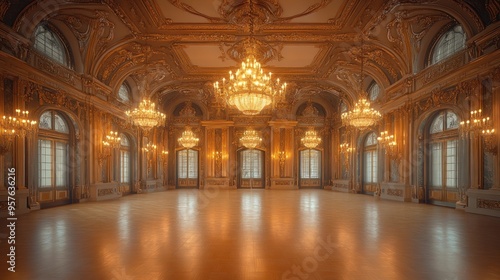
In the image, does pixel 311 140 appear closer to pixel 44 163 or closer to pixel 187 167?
pixel 187 167

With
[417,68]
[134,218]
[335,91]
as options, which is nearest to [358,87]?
[335,91]

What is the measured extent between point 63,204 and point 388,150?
11.7 meters

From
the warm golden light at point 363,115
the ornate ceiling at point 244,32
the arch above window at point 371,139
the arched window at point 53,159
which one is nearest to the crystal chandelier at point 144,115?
the ornate ceiling at point 244,32

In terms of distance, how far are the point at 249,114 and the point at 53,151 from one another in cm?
651

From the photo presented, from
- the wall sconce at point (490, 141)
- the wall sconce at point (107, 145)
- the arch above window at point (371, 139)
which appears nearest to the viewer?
the wall sconce at point (490, 141)

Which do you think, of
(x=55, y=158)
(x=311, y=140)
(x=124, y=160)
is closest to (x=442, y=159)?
(x=311, y=140)

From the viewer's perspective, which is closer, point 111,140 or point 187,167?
point 111,140

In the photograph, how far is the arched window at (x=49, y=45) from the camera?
29.0 ft

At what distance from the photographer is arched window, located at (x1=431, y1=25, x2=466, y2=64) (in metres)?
8.96

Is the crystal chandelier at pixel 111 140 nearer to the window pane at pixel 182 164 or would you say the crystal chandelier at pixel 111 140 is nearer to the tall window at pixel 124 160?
the tall window at pixel 124 160

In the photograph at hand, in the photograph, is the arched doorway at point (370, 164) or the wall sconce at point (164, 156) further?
the wall sconce at point (164, 156)

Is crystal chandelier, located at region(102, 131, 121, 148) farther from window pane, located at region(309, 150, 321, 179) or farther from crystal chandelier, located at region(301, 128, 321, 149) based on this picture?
window pane, located at region(309, 150, 321, 179)

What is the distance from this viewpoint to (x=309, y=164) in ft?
61.9

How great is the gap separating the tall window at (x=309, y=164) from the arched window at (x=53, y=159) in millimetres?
12712
